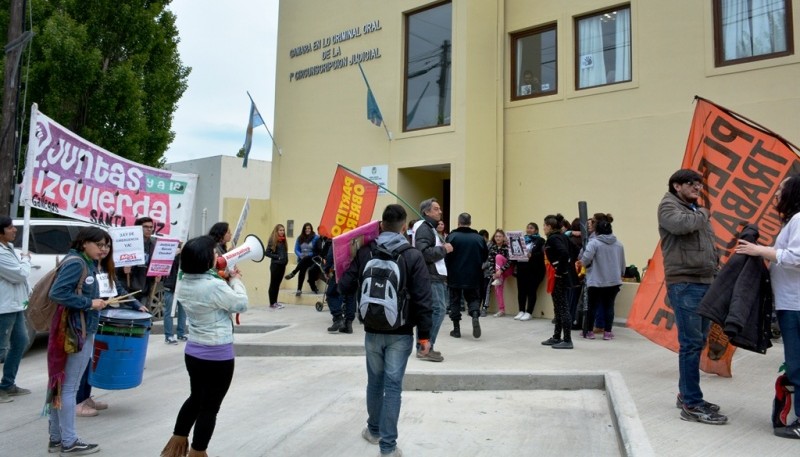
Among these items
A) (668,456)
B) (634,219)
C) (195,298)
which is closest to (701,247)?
(668,456)

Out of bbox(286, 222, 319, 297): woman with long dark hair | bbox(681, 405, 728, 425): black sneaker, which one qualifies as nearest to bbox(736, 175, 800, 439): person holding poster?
bbox(681, 405, 728, 425): black sneaker

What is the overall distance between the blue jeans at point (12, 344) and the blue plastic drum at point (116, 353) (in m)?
1.48

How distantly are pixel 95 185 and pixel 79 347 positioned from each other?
13.3 feet

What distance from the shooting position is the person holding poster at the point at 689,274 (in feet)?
15.3

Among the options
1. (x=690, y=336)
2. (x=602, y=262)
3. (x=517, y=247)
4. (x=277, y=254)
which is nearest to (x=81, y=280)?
(x=690, y=336)

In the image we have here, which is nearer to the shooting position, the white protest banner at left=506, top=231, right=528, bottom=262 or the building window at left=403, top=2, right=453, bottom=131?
the white protest banner at left=506, top=231, right=528, bottom=262

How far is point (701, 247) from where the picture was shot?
4.79 meters

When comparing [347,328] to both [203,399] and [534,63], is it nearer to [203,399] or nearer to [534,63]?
[203,399]

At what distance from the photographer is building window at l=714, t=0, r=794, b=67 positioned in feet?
32.8

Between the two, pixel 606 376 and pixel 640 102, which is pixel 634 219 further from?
pixel 606 376

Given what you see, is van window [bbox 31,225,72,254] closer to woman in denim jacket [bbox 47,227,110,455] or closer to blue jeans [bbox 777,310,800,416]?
woman in denim jacket [bbox 47,227,110,455]

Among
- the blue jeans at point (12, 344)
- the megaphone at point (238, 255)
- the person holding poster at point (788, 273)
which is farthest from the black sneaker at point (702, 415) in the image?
the blue jeans at point (12, 344)

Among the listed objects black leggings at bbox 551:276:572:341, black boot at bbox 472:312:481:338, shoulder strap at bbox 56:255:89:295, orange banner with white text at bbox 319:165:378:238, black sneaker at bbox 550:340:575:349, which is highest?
orange banner with white text at bbox 319:165:378:238

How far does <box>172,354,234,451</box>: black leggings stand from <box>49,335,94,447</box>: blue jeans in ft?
3.42
